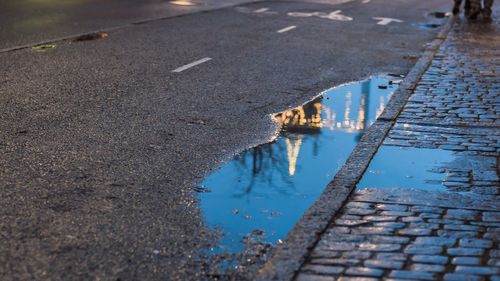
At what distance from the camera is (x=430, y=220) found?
18.9ft

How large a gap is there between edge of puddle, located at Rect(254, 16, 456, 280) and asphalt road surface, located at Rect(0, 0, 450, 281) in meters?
0.46

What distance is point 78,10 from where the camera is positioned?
73.3 ft

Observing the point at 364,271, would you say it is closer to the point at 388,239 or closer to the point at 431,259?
the point at 431,259

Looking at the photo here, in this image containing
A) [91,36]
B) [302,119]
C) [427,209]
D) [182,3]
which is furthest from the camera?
[182,3]

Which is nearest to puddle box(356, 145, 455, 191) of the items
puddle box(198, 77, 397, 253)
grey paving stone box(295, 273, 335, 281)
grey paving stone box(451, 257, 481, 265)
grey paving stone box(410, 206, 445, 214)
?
puddle box(198, 77, 397, 253)

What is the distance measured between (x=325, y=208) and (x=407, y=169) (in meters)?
1.52

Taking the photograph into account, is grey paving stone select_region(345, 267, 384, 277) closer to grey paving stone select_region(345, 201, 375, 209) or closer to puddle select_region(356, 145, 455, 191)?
grey paving stone select_region(345, 201, 375, 209)

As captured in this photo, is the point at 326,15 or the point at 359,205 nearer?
the point at 359,205

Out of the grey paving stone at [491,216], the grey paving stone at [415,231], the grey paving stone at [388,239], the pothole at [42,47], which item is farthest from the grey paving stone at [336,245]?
the pothole at [42,47]

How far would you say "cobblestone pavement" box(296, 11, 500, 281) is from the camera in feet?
16.0

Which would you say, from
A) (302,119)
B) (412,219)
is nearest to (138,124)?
(302,119)

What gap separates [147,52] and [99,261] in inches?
380

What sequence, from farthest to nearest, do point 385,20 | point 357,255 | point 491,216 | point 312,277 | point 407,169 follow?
point 385,20 < point 407,169 < point 491,216 < point 357,255 < point 312,277

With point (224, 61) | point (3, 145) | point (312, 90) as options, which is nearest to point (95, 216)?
point (3, 145)
